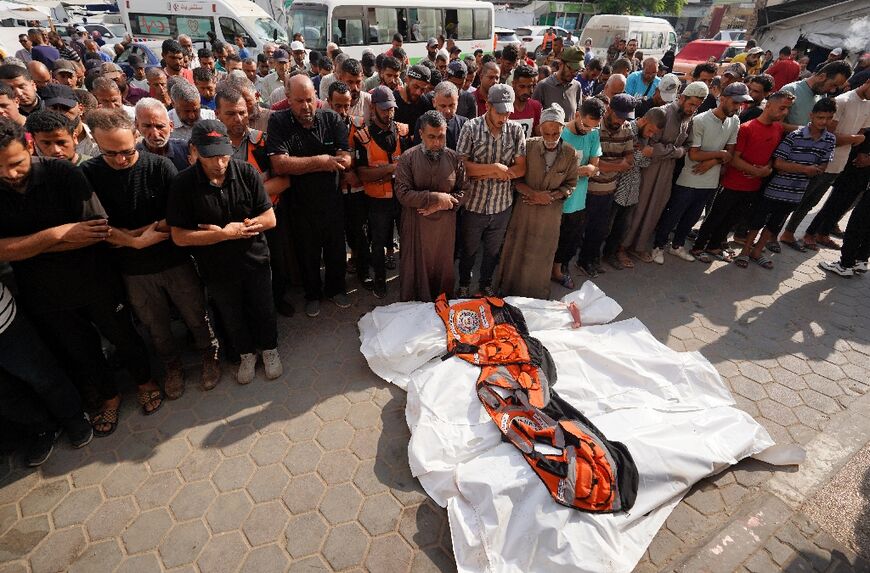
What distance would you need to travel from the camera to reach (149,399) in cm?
344

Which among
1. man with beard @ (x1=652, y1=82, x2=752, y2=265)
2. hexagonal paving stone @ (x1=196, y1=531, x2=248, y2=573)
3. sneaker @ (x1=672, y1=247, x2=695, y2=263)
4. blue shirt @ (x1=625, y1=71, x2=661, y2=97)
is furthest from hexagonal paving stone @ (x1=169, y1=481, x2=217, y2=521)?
blue shirt @ (x1=625, y1=71, x2=661, y2=97)

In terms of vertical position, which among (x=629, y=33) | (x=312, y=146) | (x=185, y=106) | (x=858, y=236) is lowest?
(x=858, y=236)

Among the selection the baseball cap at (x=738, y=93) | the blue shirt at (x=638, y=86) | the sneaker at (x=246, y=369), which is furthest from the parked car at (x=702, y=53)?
the sneaker at (x=246, y=369)

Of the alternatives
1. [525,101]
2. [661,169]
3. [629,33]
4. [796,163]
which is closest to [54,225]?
[525,101]

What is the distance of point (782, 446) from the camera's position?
3.17m

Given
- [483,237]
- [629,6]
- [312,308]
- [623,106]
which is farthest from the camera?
[629,6]

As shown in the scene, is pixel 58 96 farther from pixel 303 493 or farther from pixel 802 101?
pixel 802 101

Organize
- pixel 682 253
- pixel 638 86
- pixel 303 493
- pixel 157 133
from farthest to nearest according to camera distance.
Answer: pixel 638 86 → pixel 682 253 → pixel 157 133 → pixel 303 493

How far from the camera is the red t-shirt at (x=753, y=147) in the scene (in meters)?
5.12

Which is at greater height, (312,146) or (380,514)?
(312,146)

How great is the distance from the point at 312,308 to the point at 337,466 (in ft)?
6.31

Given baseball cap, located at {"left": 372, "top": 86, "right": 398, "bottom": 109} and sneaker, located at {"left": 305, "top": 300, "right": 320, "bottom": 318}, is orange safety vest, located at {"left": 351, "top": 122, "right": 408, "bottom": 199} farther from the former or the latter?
sneaker, located at {"left": 305, "top": 300, "right": 320, "bottom": 318}

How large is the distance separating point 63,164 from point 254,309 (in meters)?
1.52

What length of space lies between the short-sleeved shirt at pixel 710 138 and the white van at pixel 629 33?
1703 centimetres
